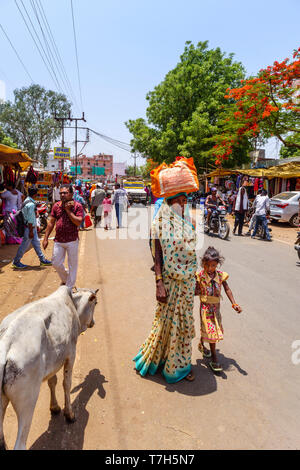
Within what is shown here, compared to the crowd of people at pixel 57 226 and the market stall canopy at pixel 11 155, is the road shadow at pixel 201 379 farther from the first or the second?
the market stall canopy at pixel 11 155

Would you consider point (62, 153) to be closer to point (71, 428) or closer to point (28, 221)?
point (28, 221)

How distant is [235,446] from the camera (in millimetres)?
2396

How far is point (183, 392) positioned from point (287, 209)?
45.6 feet

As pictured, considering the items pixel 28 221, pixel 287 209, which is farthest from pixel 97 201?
pixel 287 209

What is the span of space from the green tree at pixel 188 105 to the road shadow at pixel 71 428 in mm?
23619

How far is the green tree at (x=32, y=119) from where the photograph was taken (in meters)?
39.9

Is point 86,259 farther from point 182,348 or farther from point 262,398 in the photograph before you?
point 262,398

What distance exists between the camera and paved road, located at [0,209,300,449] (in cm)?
246

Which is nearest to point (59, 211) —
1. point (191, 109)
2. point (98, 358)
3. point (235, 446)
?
point (98, 358)

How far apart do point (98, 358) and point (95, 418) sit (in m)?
0.94

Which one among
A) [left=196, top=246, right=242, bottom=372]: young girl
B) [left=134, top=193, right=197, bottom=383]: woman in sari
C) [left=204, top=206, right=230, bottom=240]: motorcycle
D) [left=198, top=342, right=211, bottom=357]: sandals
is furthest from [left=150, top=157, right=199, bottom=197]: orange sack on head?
[left=204, top=206, right=230, bottom=240]: motorcycle

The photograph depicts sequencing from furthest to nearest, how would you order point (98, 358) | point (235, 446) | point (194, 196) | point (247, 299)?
point (194, 196) < point (247, 299) < point (98, 358) < point (235, 446)

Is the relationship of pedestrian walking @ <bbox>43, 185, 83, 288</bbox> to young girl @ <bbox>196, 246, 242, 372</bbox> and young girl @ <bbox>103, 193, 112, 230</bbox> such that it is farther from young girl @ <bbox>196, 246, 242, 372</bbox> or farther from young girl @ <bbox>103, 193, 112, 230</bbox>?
young girl @ <bbox>103, 193, 112, 230</bbox>

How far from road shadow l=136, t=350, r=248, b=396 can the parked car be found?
514 inches
